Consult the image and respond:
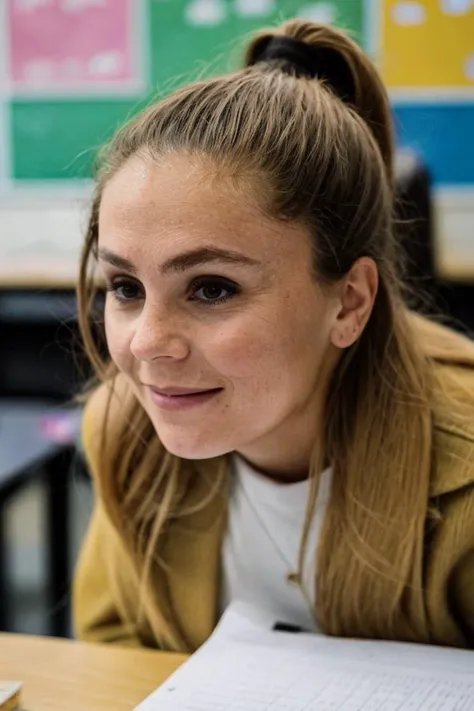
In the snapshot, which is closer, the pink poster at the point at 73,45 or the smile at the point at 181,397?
the smile at the point at 181,397

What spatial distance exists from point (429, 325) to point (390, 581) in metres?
0.37

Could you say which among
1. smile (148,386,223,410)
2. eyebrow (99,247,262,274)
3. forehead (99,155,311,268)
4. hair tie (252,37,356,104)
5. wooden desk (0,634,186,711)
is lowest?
wooden desk (0,634,186,711)

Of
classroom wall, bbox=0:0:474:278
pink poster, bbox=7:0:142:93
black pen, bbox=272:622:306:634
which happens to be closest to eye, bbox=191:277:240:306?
black pen, bbox=272:622:306:634

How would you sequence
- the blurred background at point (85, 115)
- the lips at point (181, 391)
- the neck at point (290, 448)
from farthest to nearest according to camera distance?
the blurred background at point (85, 115) → the neck at point (290, 448) → the lips at point (181, 391)

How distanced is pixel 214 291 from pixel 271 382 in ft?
0.38

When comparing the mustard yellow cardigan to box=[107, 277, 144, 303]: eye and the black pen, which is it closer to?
the black pen

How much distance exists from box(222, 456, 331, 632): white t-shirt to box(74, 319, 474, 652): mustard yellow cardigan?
0.02 metres

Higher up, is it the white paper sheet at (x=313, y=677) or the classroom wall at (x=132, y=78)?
A: the classroom wall at (x=132, y=78)

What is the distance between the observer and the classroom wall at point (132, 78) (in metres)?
3.11

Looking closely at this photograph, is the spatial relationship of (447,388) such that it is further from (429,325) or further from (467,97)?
(467,97)

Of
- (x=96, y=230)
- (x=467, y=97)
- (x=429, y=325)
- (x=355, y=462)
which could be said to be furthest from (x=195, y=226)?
(x=467, y=97)

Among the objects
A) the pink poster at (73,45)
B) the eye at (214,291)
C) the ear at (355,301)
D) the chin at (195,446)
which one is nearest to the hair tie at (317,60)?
the ear at (355,301)

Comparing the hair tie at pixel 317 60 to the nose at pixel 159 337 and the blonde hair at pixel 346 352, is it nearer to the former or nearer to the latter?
the blonde hair at pixel 346 352

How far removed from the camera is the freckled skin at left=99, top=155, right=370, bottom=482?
0.94 meters
